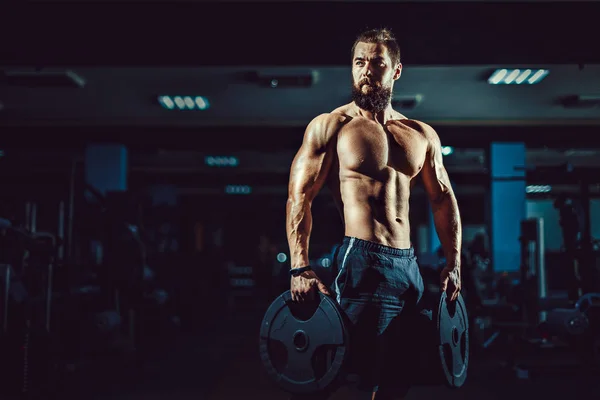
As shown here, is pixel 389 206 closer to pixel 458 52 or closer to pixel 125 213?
pixel 458 52

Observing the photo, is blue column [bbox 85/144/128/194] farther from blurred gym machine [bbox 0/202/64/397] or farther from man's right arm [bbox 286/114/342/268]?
man's right arm [bbox 286/114/342/268]

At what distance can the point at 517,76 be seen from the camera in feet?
17.2

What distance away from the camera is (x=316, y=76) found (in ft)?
17.3

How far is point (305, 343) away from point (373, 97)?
2.04 feet

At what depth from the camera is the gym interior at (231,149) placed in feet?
11.0

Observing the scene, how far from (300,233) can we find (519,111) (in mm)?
5736

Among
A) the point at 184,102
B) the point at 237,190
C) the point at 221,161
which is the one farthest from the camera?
the point at 237,190

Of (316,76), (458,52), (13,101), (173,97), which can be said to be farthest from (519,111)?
(13,101)

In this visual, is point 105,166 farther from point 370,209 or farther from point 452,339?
point 452,339

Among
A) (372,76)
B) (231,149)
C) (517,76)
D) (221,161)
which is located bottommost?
(372,76)

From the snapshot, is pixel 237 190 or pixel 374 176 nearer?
pixel 374 176

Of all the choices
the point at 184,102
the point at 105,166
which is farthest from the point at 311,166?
the point at 105,166

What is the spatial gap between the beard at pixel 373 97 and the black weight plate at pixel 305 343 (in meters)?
0.49

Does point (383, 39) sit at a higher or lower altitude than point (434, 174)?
higher
